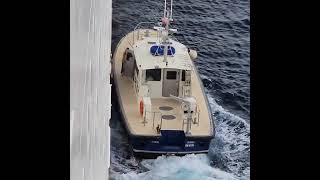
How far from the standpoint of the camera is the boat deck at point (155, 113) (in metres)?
22.8

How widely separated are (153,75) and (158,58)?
2.38 feet

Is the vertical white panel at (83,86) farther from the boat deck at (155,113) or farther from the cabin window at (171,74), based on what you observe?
the cabin window at (171,74)

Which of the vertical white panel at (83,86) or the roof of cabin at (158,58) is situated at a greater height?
the roof of cabin at (158,58)

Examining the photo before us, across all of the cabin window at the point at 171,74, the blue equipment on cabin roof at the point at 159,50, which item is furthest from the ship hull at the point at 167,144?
the blue equipment on cabin roof at the point at 159,50

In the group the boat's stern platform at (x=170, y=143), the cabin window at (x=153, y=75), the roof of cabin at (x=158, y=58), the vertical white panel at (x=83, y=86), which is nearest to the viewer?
the vertical white panel at (x=83, y=86)

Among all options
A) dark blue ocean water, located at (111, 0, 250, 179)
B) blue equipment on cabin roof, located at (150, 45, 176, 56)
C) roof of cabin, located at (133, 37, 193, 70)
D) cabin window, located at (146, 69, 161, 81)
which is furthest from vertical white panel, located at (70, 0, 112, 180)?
blue equipment on cabin roof, located at (150, 45, 176, 56)

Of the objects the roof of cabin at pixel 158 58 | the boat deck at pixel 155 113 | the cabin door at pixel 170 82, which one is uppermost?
the roof of cabin at pixel 158 58

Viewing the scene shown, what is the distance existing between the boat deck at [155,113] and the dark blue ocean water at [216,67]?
1.34 m

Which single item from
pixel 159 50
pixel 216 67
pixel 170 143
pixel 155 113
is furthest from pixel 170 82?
pixel 216 67
